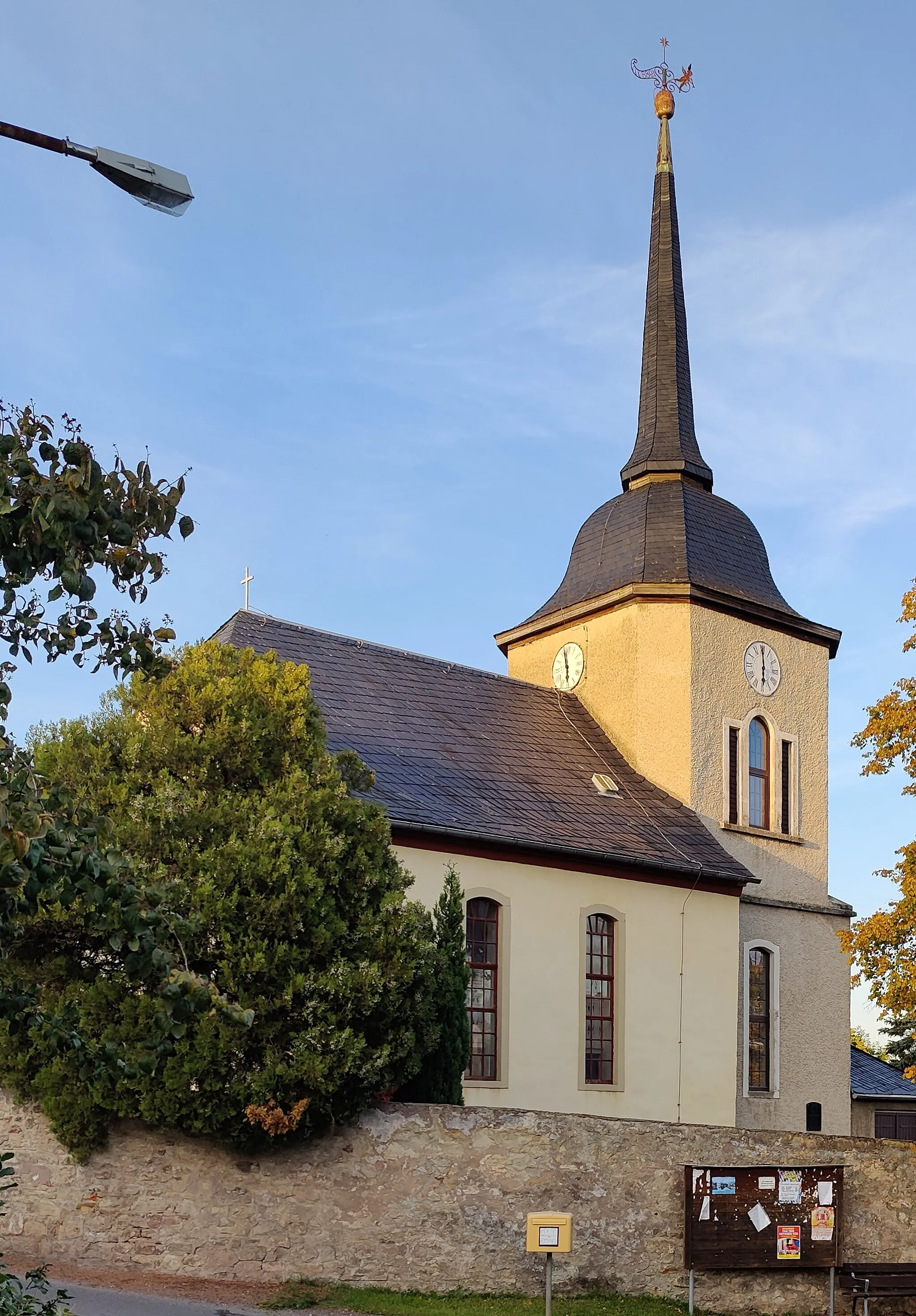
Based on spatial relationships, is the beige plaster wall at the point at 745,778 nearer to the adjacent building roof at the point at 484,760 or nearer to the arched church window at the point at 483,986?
the adjacent building roof at the point at 484,760

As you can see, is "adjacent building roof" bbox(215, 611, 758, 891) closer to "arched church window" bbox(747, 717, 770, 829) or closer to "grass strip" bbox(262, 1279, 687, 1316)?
"arched church window" bbox(747, 717, 770, 829)

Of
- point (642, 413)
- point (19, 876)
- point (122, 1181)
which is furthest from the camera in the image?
point (642, 413)

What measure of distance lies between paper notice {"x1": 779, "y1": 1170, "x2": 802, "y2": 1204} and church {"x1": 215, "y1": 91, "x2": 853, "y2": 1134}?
14.8 ft

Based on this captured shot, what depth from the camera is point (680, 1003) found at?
20.7 meters

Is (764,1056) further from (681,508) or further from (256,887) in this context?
(256,887)

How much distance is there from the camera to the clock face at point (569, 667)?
25266mm

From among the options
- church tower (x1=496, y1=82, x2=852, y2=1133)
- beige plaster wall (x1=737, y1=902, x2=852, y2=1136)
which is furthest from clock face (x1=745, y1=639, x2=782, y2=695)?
beige plaster wall (x1=737, y1=902, x2=852, y2=1136)

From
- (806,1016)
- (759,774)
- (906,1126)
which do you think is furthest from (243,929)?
(906,1126)

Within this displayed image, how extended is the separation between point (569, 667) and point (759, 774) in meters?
3.80

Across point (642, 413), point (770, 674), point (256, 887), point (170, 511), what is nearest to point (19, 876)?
point (170, 511)

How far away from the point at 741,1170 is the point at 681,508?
12986 millimetres

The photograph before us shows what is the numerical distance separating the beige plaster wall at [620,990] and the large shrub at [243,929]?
4.20 metres

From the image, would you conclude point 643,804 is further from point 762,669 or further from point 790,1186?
point 790,1186

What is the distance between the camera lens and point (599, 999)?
2012cm
